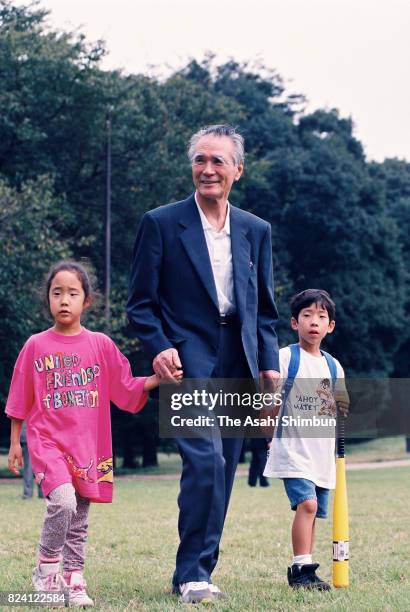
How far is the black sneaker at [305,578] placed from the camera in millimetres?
6172

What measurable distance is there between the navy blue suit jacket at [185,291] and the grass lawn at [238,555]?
1.23 meters

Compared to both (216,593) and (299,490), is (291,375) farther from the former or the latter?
(216,593)

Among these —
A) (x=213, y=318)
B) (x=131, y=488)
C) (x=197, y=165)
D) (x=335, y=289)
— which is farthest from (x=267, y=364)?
(x=335, y=289)

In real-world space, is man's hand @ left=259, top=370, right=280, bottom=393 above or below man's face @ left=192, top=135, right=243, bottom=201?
below

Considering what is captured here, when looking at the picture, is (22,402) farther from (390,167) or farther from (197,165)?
(390,167)

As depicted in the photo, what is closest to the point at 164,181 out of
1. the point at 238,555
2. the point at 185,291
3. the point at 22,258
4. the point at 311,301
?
the point at 22,258

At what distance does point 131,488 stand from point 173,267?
1747cm

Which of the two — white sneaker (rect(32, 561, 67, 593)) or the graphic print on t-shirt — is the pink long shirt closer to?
the graphic print on t-shirt

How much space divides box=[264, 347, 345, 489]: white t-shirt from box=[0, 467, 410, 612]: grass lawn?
0.66m

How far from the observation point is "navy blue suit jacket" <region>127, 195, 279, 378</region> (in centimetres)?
595

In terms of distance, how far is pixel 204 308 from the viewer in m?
6.03

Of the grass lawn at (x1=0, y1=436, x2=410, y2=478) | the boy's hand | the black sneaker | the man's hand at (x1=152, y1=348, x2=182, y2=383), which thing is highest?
the man's hand at (x1=152, y1=348, x2=182, y2=383)

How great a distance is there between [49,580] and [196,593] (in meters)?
0.74

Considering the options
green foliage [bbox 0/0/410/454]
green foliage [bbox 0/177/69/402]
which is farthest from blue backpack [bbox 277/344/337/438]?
green foliage [bbox 0/177/69/402]
